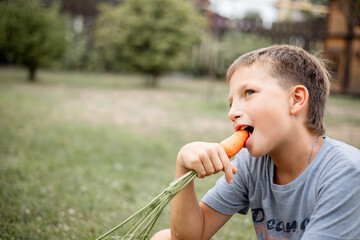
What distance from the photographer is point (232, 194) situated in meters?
1.77

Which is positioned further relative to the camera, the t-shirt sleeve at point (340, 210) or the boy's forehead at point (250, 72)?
the boy's forehead at point (250, 72)

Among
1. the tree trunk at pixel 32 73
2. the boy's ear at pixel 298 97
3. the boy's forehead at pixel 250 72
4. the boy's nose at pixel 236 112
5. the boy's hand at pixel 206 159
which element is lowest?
the tree trunk at pixel 32 73

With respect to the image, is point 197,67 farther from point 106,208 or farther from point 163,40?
point 106,208

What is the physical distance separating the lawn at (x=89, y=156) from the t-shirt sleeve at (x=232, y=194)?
64cm

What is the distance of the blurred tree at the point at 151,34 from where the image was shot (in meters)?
13.7

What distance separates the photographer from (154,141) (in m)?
5.60

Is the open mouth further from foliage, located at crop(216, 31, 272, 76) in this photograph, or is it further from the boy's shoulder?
foliage, located at crop(216, 31, 272, 76)

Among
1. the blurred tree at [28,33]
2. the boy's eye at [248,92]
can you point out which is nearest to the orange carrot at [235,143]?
the boy's eye at [248,92]

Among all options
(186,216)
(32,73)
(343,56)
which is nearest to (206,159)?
(186,216)

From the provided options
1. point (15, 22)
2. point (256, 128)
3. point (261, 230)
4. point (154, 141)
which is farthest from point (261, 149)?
point (15, 22)

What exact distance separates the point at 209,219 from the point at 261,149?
0.51m

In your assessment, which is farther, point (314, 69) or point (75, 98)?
point (75, 98)

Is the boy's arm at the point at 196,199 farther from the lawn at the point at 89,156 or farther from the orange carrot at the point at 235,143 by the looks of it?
the lawn at the point at 89,156

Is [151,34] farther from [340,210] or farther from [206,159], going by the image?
[340,210]
